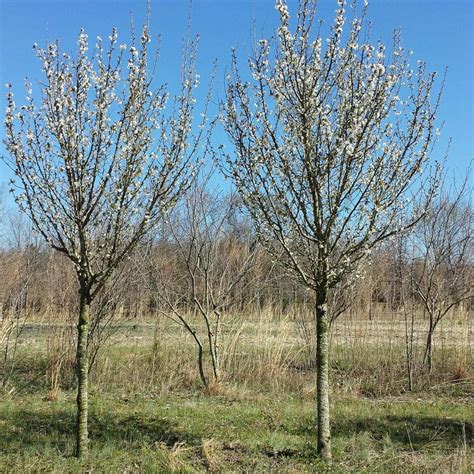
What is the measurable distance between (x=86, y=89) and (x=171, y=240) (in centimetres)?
585

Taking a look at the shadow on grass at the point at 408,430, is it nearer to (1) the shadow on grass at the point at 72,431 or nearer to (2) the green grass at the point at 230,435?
(2) the green grass at the point at 230,435

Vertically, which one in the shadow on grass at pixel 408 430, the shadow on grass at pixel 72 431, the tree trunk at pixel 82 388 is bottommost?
the shadow on grass at pixel 408 430

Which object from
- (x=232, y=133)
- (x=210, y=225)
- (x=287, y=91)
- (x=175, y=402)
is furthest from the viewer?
(x=210, y=225)

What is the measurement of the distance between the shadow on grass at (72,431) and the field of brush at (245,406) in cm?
2

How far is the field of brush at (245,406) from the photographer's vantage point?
16.4ft

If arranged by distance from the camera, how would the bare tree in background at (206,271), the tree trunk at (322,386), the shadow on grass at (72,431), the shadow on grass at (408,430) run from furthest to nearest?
1. the bare tree in background at (206,271)
2. the shadow on grass at (408,430)
3. the shadow on grass at (72,431)
4. the tree trunk at (322,386)

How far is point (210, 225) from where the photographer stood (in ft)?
31.2

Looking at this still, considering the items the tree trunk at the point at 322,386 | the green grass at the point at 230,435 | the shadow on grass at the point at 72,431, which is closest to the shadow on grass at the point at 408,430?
the green grass at the point at 230,435

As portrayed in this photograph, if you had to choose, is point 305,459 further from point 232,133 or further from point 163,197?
point 232,133

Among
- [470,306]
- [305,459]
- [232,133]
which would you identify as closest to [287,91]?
[232,133]

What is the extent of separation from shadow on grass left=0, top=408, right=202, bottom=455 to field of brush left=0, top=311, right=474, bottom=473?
0.02m

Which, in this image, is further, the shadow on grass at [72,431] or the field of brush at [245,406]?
the shadow on grass at [72,431]

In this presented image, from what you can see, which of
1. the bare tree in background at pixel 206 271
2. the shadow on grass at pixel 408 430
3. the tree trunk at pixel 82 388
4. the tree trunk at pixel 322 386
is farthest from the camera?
the bare tree in background at pixel 206 271

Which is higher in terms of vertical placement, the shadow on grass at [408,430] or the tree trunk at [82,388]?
the tree trunk at [82,388]
